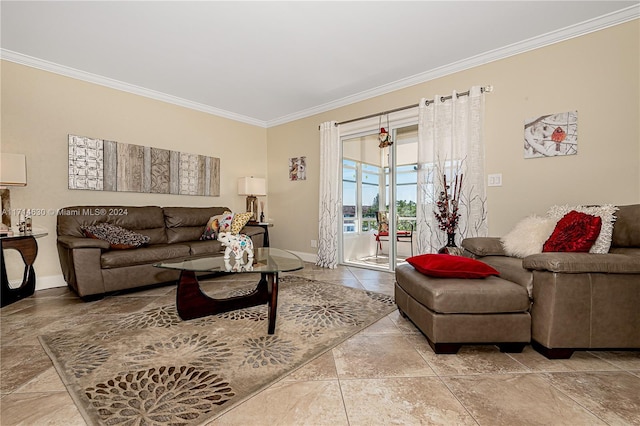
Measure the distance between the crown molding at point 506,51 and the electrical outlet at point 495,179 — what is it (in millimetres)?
1294

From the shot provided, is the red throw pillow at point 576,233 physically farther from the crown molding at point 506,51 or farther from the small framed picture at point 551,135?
the crown molding at point 506,51

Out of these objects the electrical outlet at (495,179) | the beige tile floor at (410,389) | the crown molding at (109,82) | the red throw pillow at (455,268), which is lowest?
the beige tile floor at (410,389)

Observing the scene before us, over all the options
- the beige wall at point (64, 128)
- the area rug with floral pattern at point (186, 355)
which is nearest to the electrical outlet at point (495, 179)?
the area rug with floral pattern at point (186, 355)

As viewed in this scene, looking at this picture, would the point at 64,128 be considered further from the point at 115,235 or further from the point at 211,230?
the point at 211,230

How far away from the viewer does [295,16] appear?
255 centimetres

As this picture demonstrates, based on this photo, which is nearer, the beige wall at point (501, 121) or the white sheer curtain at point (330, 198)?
the beige wall at point (501, 121)

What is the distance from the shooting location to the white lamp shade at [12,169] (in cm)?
274

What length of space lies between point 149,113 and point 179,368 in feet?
12.5

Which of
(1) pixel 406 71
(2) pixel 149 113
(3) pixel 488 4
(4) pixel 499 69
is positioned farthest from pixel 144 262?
(4) pixel 499 69

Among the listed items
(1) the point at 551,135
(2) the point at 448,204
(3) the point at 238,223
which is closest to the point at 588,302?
(2) the point at 448,204

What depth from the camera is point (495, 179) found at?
3.21 m

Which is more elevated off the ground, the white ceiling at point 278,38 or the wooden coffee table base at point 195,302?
the white ceiling at point 278,38

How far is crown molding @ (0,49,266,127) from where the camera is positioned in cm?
315

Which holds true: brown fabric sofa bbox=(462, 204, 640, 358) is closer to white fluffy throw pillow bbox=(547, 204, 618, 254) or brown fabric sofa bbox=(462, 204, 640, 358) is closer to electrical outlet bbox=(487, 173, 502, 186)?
white fluffy throw pillow bbox=(547, 204, 618, 254)
